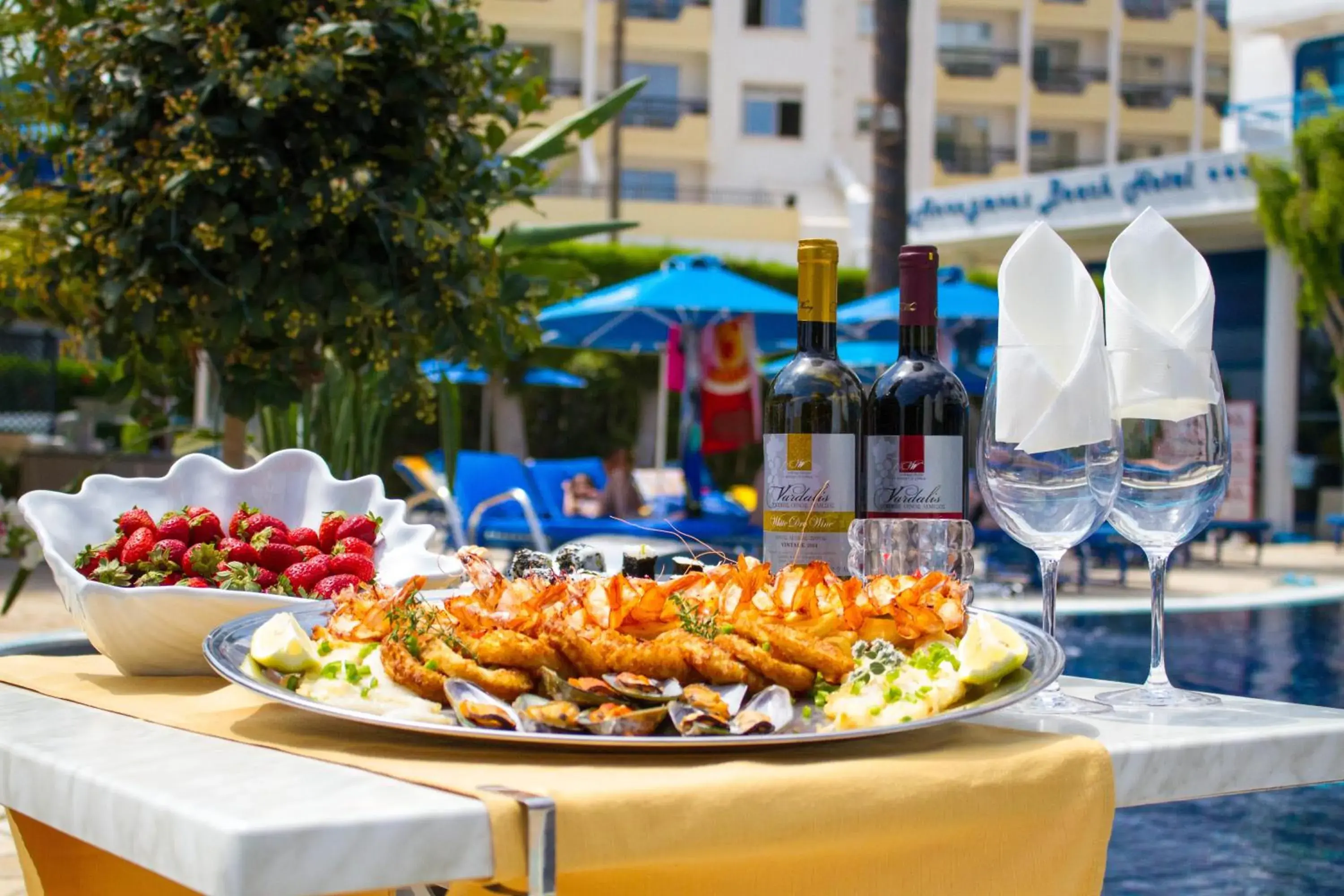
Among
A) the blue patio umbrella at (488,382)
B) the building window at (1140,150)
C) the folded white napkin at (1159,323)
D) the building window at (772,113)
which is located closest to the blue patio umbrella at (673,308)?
the blue patio umbrella at (488,382)

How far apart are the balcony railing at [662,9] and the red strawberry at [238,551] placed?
34.9 m

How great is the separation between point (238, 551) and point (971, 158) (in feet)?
119

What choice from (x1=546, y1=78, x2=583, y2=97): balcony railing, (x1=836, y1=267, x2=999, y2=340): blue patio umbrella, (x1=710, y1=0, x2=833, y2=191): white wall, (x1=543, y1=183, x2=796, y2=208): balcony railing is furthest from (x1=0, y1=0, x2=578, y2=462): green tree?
(x1=546, y1=78, x2=583, y2=97): balcony railing

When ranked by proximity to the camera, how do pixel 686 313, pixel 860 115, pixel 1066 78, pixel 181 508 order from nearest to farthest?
pixel 181 508 < pixel 686 313 < pixel 860 115 < pixel 1066 78

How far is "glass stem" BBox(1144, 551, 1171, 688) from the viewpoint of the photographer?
138cm

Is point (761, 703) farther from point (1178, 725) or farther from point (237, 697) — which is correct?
point (237, 697)

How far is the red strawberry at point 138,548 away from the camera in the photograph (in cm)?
154

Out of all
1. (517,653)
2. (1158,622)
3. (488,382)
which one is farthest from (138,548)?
(488,382)

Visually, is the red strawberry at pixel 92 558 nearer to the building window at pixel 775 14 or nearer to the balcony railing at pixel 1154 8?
the building window at pixel 775 14

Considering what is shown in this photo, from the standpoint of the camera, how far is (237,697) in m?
1.33

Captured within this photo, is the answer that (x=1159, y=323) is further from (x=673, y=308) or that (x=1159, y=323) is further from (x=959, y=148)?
(x=959, y=148)

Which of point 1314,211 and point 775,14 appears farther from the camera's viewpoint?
point 775,14

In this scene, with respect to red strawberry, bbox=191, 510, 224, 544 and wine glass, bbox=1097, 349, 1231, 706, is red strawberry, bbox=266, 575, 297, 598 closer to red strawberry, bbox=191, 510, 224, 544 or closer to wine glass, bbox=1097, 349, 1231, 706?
red strawberry, bbox=191, 510, 224, 544

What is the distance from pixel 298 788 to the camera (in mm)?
892
